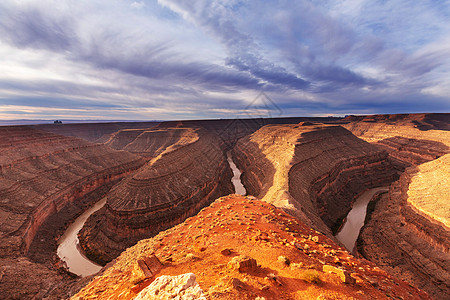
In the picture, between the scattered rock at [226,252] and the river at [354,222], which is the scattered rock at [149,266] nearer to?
the scattered rock at [226,252]

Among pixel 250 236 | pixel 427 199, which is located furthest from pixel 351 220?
pixel 250 236

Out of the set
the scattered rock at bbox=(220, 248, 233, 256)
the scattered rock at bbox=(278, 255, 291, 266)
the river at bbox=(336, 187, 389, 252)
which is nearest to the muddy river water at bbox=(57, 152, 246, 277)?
the scattered rock at bbox=(220, 248, 233, 256)

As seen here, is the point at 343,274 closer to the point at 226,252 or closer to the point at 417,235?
the point at 226,252

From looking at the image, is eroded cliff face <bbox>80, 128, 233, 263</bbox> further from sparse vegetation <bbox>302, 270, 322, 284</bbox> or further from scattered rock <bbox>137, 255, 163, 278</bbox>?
sparse vegetation <bbox>302, 270, 322, 284</bbox>

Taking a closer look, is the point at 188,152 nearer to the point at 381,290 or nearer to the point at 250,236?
the point at 250,236

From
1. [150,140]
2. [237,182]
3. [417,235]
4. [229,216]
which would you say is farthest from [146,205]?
[150,140]

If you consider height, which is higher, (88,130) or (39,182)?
(88,130)
